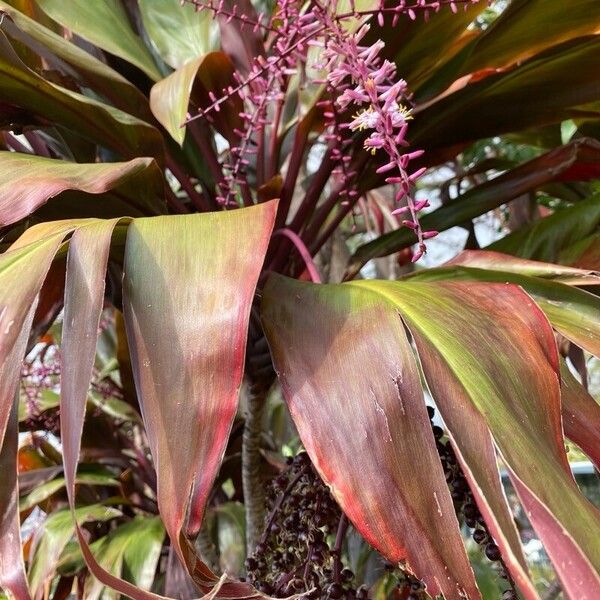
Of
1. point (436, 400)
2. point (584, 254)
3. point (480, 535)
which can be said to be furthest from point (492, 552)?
point (584, 254)

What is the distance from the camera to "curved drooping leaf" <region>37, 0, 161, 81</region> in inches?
29.0

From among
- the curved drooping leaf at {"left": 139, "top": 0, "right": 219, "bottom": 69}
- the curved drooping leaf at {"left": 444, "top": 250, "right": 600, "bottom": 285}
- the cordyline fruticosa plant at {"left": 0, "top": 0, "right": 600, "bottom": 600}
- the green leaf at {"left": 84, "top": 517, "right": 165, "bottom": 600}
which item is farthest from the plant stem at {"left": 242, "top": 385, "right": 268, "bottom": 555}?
the curved drooping leaf at {"left": 139, "top": 0, "right": 219, "bottom": 69}

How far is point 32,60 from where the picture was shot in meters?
0.78

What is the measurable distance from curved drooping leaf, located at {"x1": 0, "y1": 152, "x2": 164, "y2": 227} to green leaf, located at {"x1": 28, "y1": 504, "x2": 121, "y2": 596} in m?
0.41

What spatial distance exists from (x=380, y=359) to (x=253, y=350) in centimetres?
30

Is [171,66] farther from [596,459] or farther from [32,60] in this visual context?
[596,459]

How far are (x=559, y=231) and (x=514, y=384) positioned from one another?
1.42 feet

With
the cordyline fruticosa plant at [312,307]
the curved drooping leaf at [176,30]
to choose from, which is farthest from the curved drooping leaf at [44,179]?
the curved drooping leaf at [176,30]

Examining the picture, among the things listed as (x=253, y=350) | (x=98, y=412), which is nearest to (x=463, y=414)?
(x=253, y=350)

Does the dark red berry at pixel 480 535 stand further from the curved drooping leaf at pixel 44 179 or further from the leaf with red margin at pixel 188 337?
the curved drooping leaf at pixel 44 179

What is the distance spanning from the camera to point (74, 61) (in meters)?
0.68

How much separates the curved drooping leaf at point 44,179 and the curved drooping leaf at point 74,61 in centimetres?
16

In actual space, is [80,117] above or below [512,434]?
above

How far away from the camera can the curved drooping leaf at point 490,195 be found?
732mm
